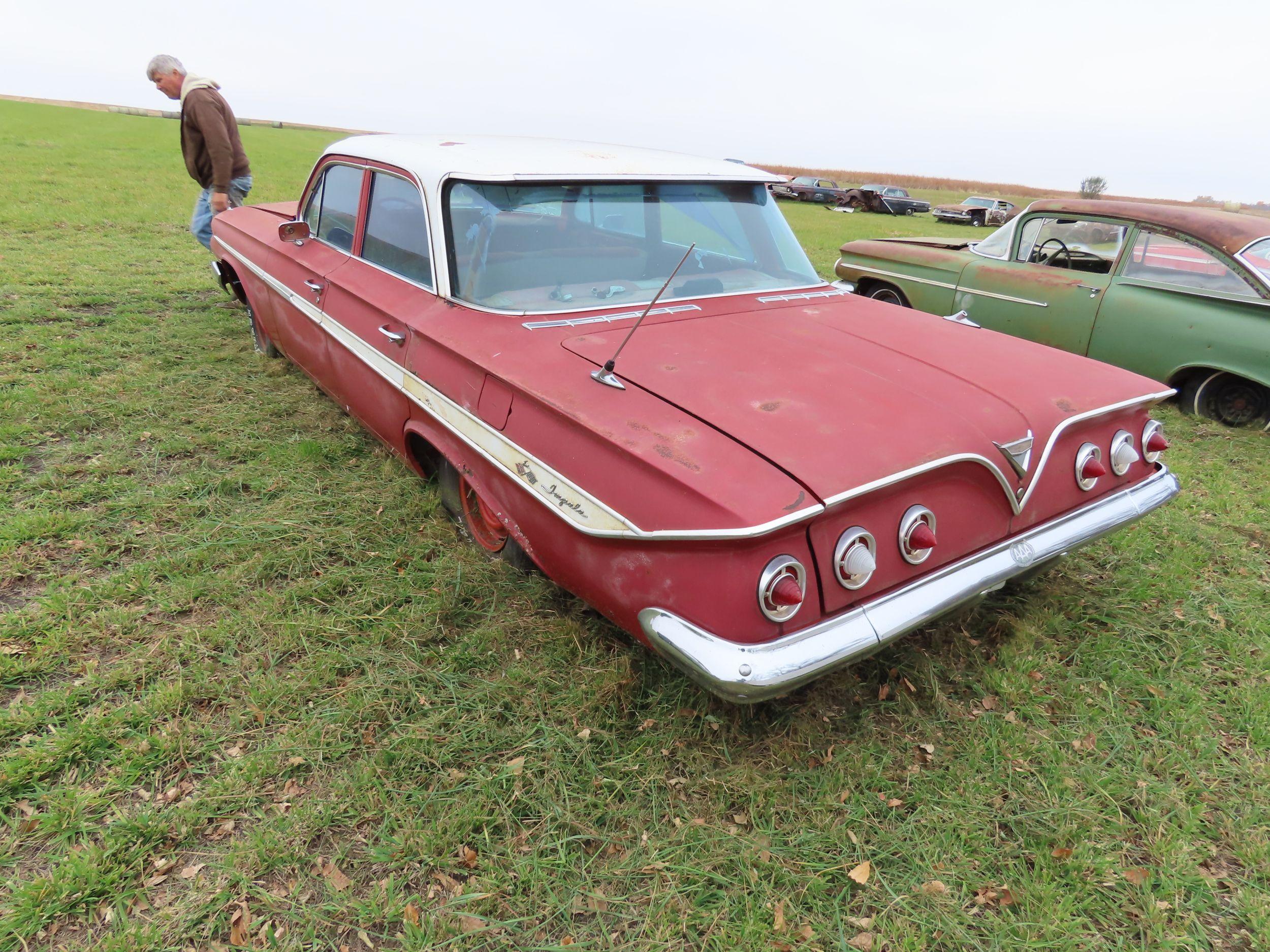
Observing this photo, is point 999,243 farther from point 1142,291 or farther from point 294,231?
point 294,231

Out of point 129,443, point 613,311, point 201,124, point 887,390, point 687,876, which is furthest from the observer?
point 201,124

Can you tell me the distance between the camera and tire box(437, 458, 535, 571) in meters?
2.81

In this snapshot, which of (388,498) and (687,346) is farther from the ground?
(687,346)

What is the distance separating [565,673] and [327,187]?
2.97m

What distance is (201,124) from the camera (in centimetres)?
525

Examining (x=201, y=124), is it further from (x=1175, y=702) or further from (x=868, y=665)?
(x=1175, y=702)

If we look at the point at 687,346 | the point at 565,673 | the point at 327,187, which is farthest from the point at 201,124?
the point at 565,673

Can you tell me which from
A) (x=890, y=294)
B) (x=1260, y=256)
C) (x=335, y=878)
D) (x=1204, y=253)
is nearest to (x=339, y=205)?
(x=335, y=878)

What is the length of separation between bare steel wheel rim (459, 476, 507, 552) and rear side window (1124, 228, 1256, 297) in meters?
4.51

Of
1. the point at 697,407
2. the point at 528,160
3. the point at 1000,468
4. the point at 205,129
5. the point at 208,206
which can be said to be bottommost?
the point at 1000,468

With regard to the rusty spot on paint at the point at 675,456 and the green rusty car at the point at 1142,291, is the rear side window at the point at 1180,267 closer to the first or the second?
the green rusty car at the point at 1142,291

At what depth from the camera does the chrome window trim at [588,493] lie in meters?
1.69

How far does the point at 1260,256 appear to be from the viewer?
445 cm

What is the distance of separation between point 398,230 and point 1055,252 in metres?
4.65
